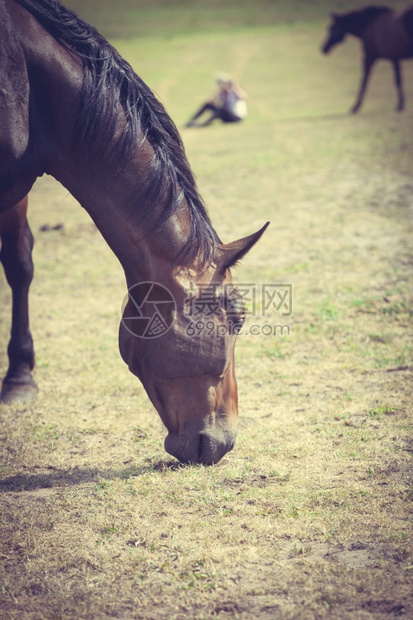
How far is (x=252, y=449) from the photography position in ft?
11.9

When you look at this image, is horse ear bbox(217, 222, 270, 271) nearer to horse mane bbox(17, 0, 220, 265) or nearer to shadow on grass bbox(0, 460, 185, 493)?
horse mane bbox(17, 0, 220, 265)

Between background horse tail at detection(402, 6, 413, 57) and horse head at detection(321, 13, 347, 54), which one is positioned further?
horse head at detection(321, 13, 347, 54)

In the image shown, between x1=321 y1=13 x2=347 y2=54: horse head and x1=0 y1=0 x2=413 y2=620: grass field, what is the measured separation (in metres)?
11.1

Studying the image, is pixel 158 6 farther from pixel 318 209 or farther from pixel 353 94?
pixel 318 209

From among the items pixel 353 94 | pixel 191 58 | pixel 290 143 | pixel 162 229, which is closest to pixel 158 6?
pixel 191 58

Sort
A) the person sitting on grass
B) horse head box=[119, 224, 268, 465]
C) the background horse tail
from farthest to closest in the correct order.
→ the person sitting on grass, the background horse tail, horse head box=[119, 224, 268, 465]

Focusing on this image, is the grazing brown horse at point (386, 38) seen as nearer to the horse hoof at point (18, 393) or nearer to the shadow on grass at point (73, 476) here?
the horse hoof at point (18, 393)

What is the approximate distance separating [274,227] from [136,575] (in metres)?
6.39

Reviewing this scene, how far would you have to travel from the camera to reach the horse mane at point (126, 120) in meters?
2.92

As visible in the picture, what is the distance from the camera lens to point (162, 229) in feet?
9.71

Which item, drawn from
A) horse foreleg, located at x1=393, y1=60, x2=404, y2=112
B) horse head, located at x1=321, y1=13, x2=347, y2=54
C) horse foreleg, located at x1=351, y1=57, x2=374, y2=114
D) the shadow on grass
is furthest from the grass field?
horse head, located at x1=321, y1=13, x2=347, y2=54

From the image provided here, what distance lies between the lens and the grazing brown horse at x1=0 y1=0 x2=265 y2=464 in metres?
2.89

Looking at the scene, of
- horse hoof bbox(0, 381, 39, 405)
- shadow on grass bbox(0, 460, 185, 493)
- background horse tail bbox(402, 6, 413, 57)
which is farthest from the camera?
background horse tail bbox(402, 6, 413, 57)

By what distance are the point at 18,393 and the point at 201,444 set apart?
1.91m
